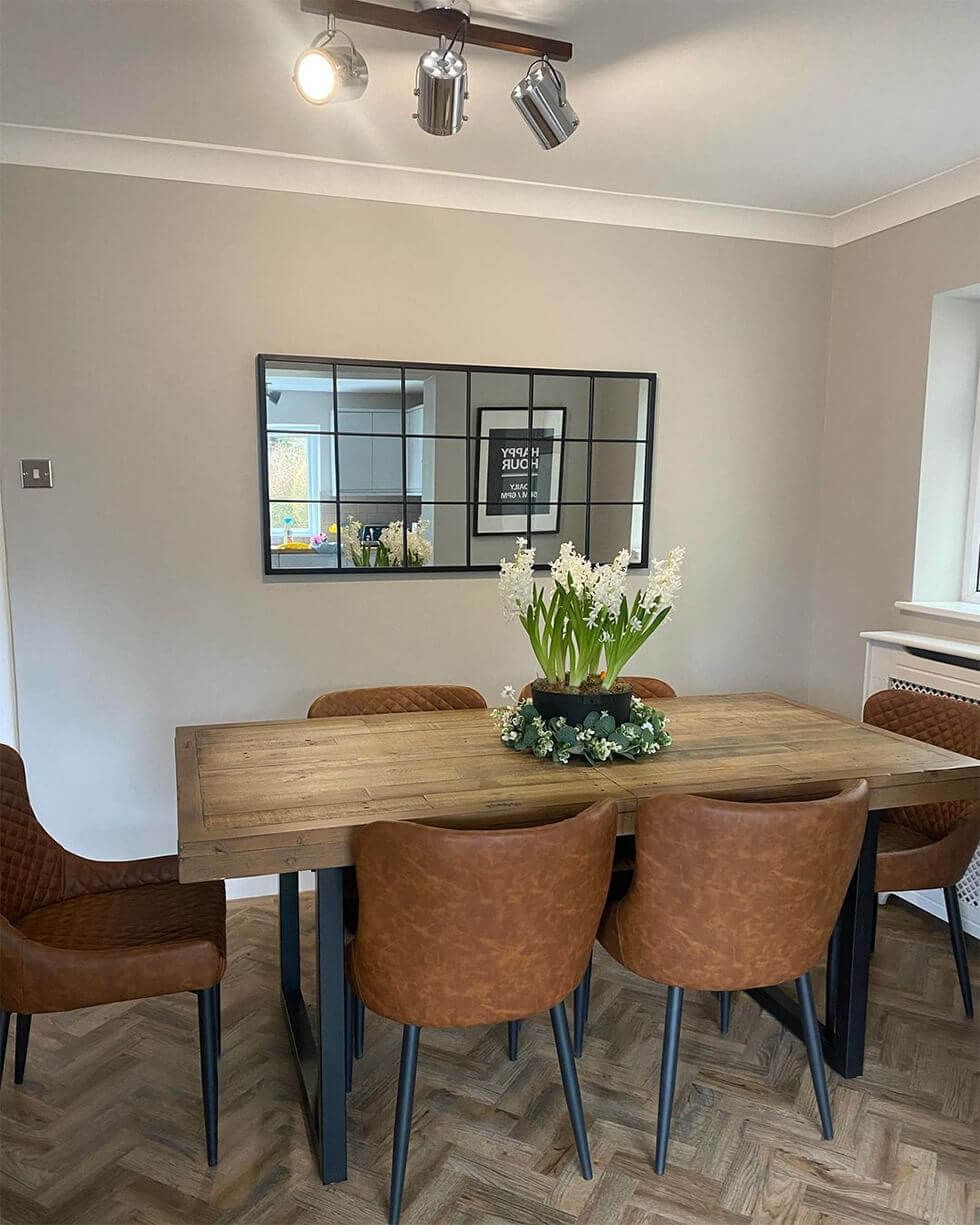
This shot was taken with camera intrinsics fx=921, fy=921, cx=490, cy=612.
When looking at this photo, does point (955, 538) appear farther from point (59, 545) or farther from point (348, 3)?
point (59, 545)

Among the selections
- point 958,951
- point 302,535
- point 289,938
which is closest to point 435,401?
point 302,535

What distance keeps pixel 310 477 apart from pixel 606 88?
1544 mm

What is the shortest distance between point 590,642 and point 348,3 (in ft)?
5.01

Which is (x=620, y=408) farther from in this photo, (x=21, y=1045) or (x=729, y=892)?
(x=21, y=1045)

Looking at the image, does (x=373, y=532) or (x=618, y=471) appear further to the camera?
(x=618, y=471)

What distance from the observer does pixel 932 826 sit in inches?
109

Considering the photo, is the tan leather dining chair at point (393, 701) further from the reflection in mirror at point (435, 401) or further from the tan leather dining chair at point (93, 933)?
the reflection in mirror at point (435, 401)

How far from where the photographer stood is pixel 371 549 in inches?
133

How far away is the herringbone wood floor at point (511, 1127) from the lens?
6.20 ft


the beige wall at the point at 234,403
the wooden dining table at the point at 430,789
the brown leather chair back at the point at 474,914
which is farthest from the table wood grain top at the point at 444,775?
the beige wall at the point at 234,403

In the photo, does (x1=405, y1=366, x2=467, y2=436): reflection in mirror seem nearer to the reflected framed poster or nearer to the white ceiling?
the reflected framed poster

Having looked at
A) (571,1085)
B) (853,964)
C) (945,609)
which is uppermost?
(945,609)

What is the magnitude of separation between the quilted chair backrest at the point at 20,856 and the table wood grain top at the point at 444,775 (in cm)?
37

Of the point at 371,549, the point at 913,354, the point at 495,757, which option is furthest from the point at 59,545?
the point at 913,354
